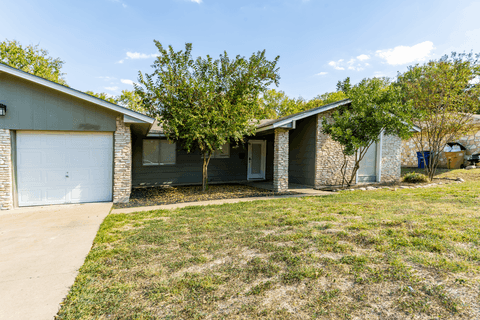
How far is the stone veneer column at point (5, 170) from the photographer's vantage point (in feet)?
21.6

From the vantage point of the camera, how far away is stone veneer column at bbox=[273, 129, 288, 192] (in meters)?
9.16

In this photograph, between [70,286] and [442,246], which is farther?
[442,246]

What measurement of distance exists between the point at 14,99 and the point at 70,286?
632cm

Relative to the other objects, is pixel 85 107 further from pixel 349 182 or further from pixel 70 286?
pixel 349 182

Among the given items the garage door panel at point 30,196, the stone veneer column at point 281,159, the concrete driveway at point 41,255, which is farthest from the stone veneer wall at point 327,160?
the garage door panel at point 30,196

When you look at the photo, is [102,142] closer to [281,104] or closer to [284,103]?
[284,103]

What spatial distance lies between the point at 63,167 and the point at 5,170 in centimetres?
125

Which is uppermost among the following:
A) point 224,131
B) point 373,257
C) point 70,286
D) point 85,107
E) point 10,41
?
point 10,41

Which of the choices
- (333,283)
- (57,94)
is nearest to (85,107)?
(57,94)

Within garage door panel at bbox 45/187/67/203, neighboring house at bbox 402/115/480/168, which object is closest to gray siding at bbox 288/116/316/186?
garage door panel at bbox 45/187/67/203

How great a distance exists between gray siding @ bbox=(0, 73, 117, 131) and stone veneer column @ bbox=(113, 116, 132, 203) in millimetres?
371

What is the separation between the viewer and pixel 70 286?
109 inches

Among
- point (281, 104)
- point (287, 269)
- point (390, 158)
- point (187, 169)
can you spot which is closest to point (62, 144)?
point (187, 169)

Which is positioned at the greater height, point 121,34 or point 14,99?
point 121,34
